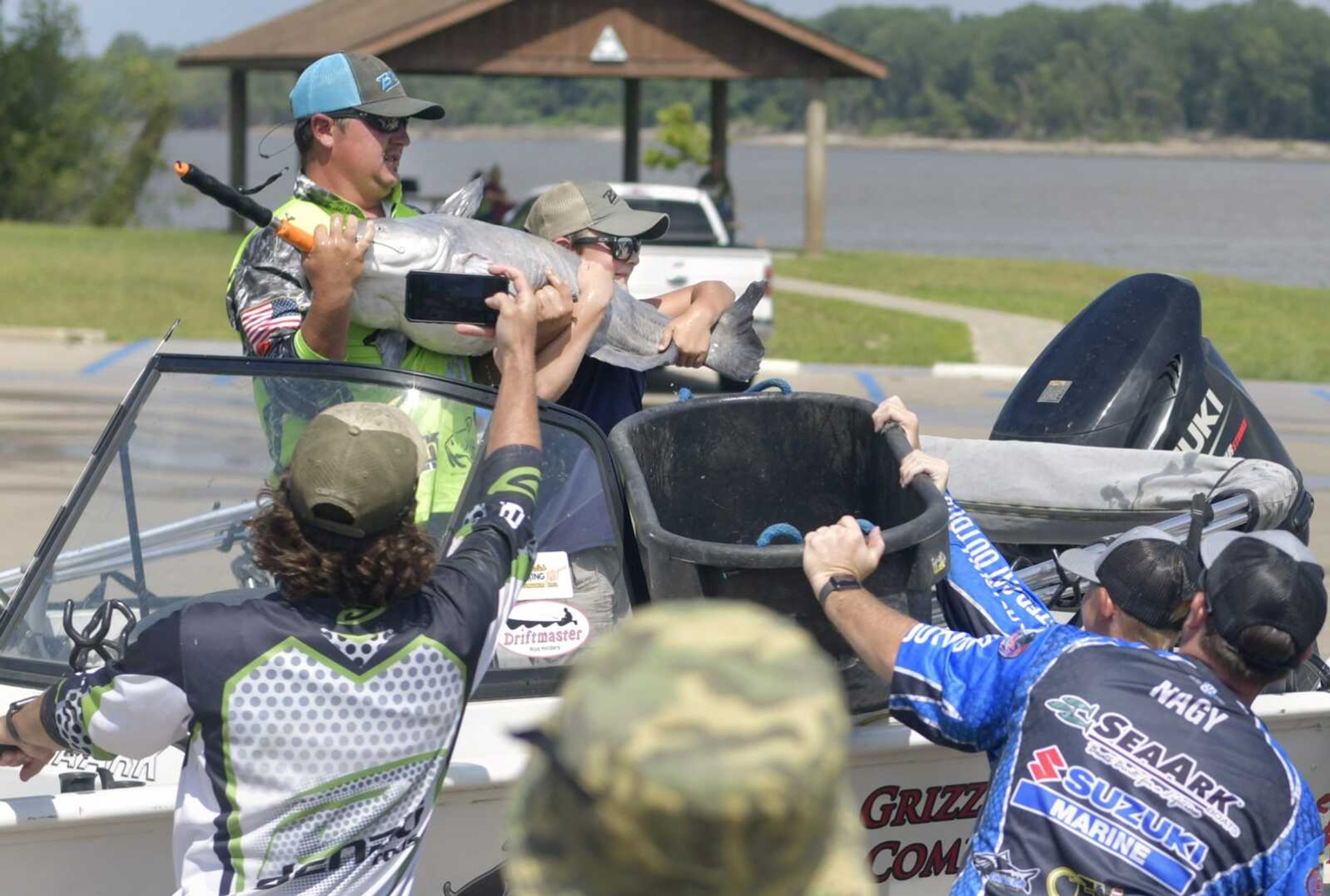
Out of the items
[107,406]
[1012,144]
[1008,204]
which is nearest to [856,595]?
[107,406]

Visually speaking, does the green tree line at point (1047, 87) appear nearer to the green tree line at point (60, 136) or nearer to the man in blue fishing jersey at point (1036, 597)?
the green tree line at point (60, 136)

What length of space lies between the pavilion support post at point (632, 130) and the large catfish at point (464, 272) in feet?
72.6

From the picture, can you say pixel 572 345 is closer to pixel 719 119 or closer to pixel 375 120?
pixel 375 120

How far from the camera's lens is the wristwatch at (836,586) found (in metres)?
2.78

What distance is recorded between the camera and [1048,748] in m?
2.45

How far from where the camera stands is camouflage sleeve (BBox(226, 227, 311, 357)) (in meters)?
3.45

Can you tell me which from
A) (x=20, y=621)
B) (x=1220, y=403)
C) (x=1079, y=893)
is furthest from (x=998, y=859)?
(x=1220, y=403)

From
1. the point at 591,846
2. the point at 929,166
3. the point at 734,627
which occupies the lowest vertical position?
the point at 929,166

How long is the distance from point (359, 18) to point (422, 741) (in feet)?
82.6

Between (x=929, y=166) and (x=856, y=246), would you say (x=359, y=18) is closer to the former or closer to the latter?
(x=856, y=246)

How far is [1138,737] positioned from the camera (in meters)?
2.42

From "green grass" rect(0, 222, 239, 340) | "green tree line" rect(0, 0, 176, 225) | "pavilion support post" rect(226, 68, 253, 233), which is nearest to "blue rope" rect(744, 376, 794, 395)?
"green grass" rect(0, 222, 239, 340)

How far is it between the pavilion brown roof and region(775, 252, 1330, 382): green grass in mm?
3159

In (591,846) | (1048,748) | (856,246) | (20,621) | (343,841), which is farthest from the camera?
(856,246)
